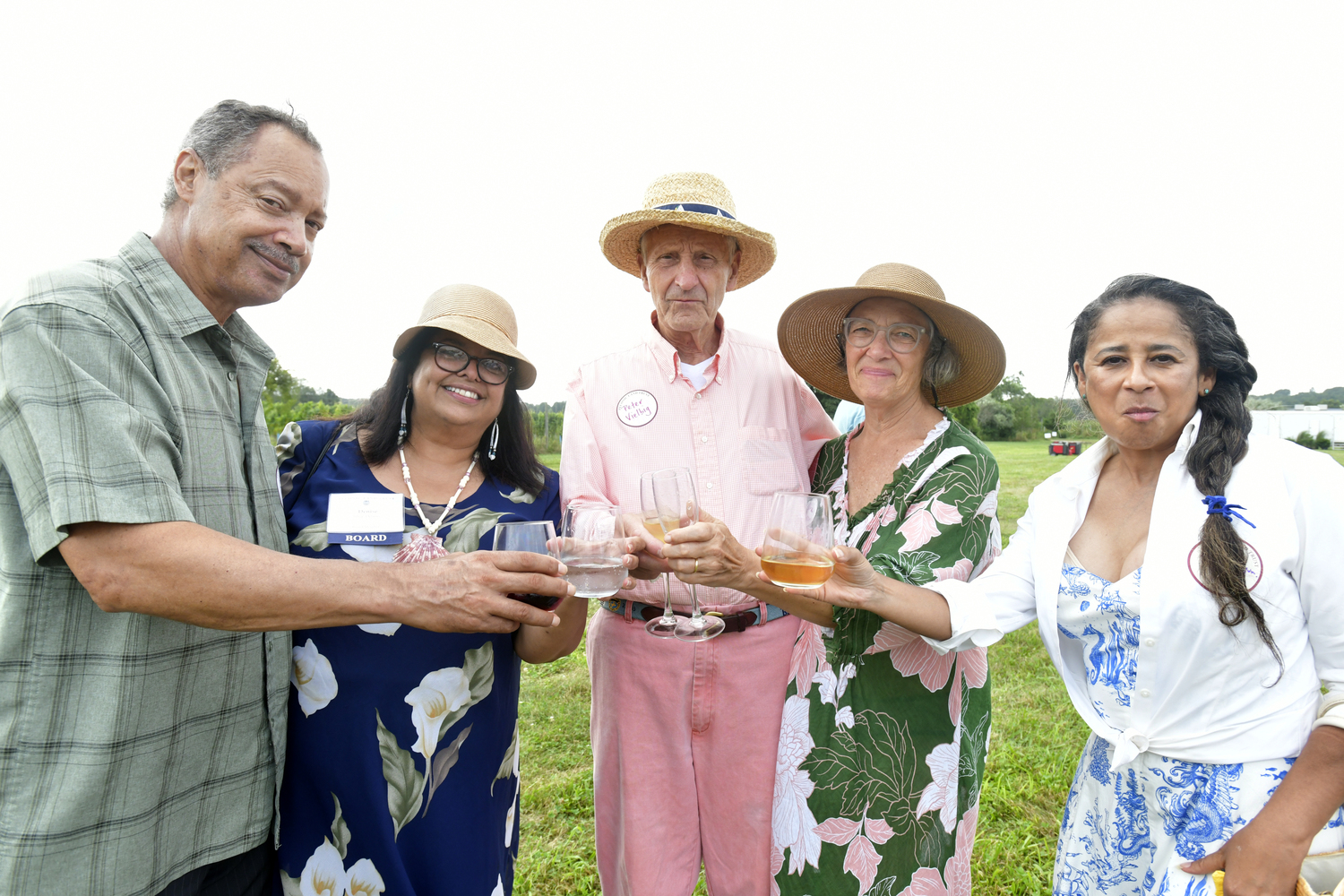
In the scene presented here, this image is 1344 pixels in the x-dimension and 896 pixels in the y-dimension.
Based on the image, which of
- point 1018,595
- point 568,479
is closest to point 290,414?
point 568,479

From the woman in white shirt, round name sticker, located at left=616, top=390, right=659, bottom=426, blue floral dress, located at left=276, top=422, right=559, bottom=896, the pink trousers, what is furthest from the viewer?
round name sticker, located at left=616, top=390, right=659, bottom=426

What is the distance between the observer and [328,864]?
2.25 m

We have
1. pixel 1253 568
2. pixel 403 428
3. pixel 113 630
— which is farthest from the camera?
pixel 403 428

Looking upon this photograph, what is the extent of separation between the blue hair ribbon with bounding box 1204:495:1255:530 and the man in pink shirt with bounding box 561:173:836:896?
1.29m

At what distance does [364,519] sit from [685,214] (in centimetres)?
191

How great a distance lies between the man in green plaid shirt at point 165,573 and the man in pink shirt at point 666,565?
108cm

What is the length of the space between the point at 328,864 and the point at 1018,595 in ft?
8.26

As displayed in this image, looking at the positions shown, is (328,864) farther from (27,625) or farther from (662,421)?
(662,421)

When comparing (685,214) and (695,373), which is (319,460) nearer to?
(695,373)

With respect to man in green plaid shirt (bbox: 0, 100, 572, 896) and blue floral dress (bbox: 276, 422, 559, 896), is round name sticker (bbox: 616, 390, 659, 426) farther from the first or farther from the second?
man in green plaid shirt (bbox: 0, 100, 572, 896)

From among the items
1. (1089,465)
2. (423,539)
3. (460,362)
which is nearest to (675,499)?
(423,539)

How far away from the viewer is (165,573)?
1.59 m

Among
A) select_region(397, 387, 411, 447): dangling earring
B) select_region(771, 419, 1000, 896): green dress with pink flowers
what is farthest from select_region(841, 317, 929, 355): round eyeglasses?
select_region(397, 387, 411, 447): dangling earring

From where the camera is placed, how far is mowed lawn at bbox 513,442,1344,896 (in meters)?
3.83
